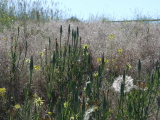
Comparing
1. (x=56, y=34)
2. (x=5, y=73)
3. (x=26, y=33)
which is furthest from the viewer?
(x=26, y=33)

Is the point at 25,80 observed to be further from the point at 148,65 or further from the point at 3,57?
the point at 148,65

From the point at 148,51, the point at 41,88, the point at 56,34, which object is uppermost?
the point at 56,34

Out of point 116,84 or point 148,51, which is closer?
point 116,84

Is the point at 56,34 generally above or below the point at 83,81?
above

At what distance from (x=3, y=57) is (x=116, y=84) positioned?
1.84 metres

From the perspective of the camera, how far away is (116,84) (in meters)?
→ 1.64

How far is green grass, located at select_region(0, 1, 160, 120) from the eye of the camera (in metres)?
1.44

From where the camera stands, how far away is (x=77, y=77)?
2.08 metres

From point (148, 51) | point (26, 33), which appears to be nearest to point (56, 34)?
point (26, 33)

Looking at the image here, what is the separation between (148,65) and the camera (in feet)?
9.86

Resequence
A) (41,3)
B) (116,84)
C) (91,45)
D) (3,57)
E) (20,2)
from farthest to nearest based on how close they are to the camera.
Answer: (41,3) < (20,2) < (91,45) < (3,57) < (116,84)

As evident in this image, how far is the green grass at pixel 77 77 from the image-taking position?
4.72ft

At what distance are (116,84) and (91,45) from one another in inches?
86.3

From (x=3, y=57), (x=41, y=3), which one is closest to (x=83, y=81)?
(x=3, y=57)
